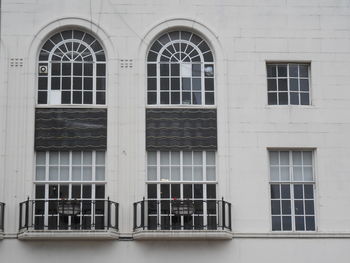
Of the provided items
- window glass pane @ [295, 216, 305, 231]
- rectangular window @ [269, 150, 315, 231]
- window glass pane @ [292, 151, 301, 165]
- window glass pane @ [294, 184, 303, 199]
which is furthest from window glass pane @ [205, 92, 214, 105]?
window glass pane @ [295, 216, 305, 231]

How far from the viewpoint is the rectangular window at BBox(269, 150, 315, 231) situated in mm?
25016

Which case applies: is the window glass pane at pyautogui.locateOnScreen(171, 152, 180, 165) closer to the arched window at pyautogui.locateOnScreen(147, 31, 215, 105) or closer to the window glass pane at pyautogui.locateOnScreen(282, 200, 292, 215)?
the arched window at pyautogui.locateOnScreen(147, 31, 215, 105)

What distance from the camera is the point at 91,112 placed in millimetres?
25234

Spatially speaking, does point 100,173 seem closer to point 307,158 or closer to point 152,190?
point 152,190

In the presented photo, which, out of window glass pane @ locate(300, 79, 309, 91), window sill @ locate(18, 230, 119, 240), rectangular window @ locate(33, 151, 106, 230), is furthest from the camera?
window glass pane @ locate(300, 79, 309, 91)

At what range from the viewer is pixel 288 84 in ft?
84.8

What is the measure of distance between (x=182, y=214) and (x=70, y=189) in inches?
135

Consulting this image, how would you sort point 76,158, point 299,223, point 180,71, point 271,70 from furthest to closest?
point 271,70
point 180,71
point 76,158
point 299,223

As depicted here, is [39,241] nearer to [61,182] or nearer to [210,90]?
[61,182]

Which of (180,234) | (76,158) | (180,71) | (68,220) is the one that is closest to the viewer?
(180,234)

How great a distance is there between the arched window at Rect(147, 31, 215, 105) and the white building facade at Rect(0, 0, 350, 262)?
0.14ft

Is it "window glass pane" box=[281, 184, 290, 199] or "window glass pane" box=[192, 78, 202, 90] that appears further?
"window glass pane" box=[192, 78, 202, 90]

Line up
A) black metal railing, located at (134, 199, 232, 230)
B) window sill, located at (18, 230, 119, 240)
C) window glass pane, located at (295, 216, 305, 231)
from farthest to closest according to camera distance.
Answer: window glass pane, located at (295, 216, 305, 231), black metal railing, located at (134, 199, 232, 230), window sill, located at (18, 230, 119, 240)

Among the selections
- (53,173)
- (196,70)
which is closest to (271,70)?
(196,70)
